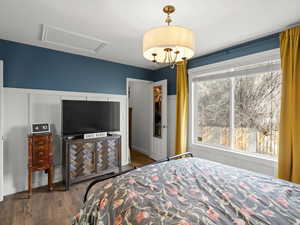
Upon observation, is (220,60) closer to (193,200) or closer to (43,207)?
(193,200)

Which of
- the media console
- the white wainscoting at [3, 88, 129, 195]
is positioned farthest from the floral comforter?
the white wainscoting at [3, 88, 129, 195]

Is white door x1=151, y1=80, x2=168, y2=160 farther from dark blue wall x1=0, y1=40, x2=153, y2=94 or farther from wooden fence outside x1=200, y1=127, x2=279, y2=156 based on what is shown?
wooden fence outside x1=200, y1=127, x2=279, y2=156

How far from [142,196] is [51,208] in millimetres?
1813

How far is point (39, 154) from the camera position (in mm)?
2424

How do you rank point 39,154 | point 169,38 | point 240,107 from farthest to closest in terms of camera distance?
point 240,107 < point 39,154 < point 169,38

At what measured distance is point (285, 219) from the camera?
2.95ft

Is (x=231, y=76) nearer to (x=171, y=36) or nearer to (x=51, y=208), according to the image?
(x=171, y=36)

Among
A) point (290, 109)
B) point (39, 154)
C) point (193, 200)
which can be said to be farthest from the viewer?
point (39, 154)

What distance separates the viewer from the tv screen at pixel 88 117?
2705 millimetres

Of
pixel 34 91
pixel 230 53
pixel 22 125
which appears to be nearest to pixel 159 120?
pixel 230 53

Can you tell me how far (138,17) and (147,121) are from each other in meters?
3.22

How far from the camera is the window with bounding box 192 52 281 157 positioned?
232 cm

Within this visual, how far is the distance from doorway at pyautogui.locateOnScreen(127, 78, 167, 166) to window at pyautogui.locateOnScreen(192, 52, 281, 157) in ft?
2.83

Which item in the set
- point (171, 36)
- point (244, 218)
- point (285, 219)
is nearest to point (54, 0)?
point (171, 36)
